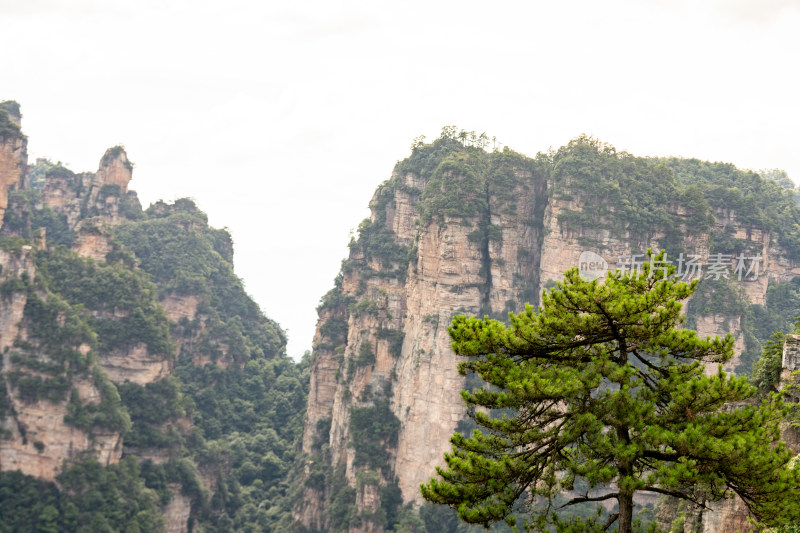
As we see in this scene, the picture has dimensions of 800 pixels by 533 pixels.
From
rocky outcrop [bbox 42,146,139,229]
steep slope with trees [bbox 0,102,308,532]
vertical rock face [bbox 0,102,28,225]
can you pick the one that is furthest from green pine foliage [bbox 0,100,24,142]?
rocky outcrop [bbox 42,146,139,229]

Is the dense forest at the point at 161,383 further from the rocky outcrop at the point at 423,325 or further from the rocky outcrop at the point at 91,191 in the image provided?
the rocky outcrop at the point at 423,325

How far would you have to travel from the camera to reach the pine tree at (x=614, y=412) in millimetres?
9914

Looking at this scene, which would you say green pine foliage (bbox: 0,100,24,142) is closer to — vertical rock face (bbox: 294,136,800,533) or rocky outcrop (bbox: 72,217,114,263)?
rocky outcrop (bbox: 72,217,114,263)

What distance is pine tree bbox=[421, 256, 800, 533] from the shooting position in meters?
9.91

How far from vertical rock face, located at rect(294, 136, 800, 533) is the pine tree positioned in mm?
29794

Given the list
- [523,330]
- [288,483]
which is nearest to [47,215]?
[288,483]

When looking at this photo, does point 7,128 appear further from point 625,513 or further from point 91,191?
point 625,513

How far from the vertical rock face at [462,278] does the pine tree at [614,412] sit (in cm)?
2979

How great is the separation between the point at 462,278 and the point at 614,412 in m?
32.0

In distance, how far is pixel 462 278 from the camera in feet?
140

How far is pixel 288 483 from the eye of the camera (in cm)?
5184

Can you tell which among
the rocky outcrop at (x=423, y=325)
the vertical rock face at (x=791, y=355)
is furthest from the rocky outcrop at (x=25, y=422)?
the vertical rock face at (x=791, y=355)

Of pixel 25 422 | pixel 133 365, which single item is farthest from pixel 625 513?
pixel 133 365

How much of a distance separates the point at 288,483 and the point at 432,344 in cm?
1689
